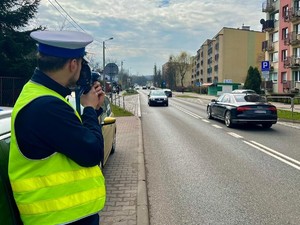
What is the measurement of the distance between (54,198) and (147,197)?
3.09 m

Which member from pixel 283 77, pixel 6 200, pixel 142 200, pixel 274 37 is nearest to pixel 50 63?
pixel 6 200

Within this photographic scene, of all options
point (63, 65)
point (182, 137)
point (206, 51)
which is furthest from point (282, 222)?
point (206, 51)

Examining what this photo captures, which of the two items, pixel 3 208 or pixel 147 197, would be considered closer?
pixel 3 208

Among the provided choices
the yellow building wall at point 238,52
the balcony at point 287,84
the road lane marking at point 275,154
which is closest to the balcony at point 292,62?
the balcony at point 287,84

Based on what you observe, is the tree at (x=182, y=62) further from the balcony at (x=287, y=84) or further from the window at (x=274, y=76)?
the balcony at (x=287, y=84)

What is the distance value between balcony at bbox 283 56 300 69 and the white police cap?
39835mm

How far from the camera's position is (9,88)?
15.2 meters

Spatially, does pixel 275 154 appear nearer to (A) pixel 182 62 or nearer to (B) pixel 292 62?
(B) pixel 292 62

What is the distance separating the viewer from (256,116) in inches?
460

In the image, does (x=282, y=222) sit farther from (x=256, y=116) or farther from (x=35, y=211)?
(x=256, y=116)

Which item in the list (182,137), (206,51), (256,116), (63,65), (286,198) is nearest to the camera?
(63,65)

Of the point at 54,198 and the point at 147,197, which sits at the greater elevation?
the point at 54,198

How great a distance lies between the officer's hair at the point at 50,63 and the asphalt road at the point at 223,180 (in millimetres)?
2639

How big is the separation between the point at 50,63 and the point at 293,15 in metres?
41.7
